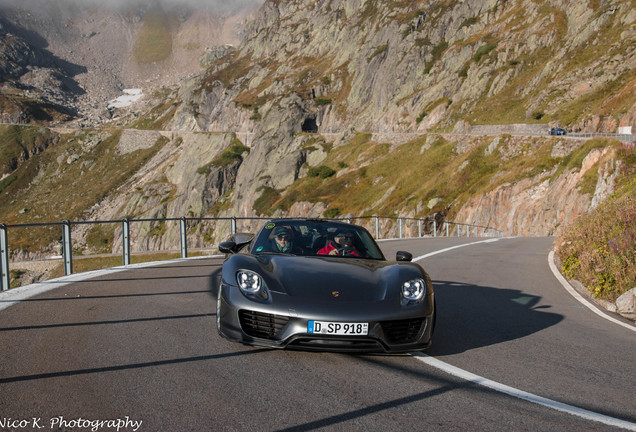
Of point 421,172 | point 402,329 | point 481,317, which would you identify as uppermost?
point 421,172

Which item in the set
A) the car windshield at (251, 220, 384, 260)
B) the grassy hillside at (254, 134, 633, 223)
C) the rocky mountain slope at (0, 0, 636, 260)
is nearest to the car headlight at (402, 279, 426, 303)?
the car windshield at (251, 220, 384, 260)

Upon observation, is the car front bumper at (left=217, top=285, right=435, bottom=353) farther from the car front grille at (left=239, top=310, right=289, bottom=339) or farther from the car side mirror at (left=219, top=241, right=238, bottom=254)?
the car side mirror at (left=219, top=241, right=238, bottom=254)

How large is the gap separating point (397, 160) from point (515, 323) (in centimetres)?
6843

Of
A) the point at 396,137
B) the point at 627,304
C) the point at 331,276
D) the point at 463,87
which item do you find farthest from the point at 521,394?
the point at 463,87

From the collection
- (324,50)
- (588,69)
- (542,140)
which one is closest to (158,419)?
(542,140)

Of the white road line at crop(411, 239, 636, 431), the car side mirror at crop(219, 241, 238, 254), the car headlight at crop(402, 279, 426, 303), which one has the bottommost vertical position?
the white road line at crop(411, 239, 636, 431)

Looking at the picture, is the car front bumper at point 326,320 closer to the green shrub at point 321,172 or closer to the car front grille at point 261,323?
the car front grille at point 261,323

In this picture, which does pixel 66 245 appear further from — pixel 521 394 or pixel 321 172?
pixel 321 172

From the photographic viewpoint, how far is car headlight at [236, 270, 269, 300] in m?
4.97

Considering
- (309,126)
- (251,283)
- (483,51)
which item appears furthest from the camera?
(309,126)

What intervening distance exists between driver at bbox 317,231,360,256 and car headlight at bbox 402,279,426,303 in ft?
4.25

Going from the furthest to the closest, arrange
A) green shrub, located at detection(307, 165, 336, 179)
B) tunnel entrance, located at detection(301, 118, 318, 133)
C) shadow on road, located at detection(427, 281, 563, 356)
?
tunnel entrance, located at detection(301, 118, 318, 133) → green shrub, located at detection(307, 165, 336, 179) → shadow on road, located at detection(427, 281, 563, 356)

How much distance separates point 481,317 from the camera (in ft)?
23.7

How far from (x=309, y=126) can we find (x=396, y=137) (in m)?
41.5
